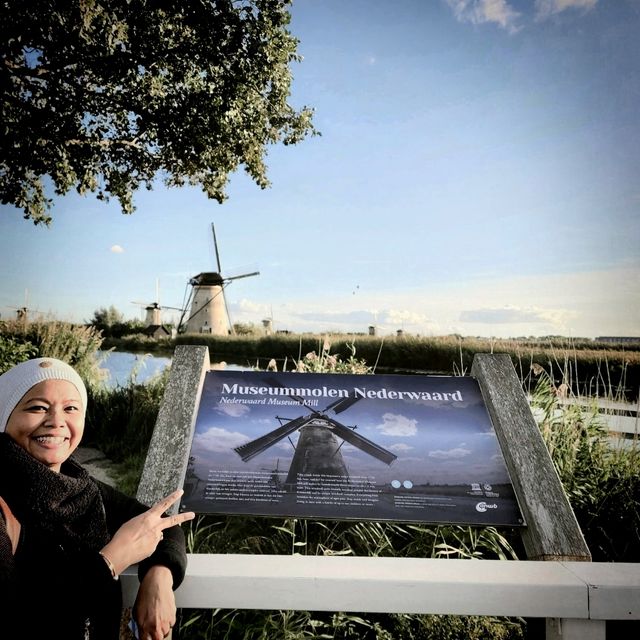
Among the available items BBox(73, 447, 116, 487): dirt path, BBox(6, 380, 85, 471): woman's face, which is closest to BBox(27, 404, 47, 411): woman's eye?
Answer: BBox(6, 380, 85, 471): woman's face

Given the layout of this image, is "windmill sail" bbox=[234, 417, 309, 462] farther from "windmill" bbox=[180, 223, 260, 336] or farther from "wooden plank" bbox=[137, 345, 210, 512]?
"windmill" bbox=[180, 223, 260, 336]

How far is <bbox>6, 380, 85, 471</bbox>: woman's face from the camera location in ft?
4.84

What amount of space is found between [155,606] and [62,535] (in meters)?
0.35

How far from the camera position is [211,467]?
2168 millimetres

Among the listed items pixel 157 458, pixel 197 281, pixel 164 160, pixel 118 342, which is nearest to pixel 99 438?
pixel 157 458

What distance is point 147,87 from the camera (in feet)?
29.3

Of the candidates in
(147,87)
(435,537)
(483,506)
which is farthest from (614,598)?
(147,87)

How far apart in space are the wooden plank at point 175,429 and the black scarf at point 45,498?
0.61m

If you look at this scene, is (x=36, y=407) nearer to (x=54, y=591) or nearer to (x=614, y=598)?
(x=54, y=591)

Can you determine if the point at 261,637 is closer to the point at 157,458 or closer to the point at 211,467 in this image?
the point at 211,467

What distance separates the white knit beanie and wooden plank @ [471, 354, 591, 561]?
183cm

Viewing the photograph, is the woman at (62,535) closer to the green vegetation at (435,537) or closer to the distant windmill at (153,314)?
the green vegetation at (435,537)

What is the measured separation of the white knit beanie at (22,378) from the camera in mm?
1494

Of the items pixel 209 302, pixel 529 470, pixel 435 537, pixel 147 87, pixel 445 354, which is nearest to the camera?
pixel 529 470
